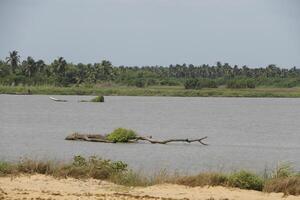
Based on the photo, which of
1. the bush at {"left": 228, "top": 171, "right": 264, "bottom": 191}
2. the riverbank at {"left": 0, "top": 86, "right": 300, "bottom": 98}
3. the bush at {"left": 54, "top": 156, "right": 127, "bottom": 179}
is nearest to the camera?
the bush at {"left": 228, "top": 171, "right": 264, "bottom": 191}

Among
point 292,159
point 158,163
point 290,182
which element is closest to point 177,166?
point 158,163

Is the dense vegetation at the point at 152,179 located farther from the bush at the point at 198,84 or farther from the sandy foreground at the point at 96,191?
the bush at the point at 198,84

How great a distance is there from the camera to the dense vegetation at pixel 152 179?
52.9 feet

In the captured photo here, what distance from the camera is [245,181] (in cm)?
1627

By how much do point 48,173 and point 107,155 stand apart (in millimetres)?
11405

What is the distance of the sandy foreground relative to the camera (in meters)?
14.4

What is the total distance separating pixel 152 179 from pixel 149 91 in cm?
11376

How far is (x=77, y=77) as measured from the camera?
142 m

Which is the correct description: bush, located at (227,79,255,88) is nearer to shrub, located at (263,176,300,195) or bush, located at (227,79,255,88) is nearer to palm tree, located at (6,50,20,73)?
palm tree, located at (6,50,20,73)

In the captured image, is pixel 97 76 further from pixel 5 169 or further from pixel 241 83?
pixel 5 169

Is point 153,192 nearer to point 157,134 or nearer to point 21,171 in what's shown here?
point 21,171

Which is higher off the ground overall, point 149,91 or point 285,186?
point 285,186

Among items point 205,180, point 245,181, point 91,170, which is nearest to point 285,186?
point 245,181

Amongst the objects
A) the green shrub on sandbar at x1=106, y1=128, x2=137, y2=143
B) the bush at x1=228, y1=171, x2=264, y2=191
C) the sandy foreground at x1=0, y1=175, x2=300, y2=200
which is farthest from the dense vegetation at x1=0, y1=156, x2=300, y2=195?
the green shrub on sandbar at x1=106, y1=128, x2=137, y2=143
